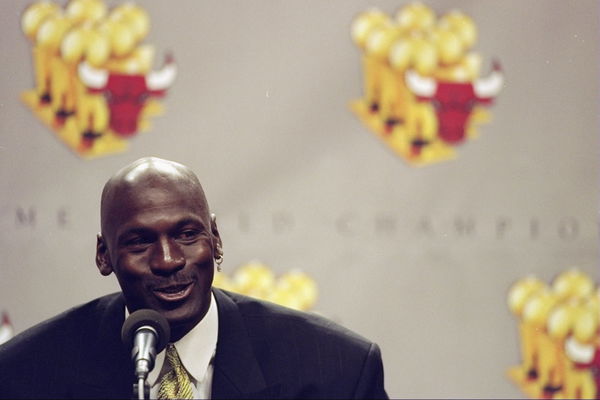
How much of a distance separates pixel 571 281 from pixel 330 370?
4.82ft

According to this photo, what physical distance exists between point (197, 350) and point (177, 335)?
0.06 metres

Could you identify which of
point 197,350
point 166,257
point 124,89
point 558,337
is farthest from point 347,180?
point 166,257

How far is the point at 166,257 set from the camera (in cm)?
219

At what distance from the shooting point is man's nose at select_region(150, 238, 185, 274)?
2.19m

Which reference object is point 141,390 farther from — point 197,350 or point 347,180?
point 347,180

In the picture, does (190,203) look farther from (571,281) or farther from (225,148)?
(571,281)

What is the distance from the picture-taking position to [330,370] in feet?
7.66

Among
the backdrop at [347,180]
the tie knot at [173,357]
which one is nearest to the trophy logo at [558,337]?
the backdrop at [347,180]

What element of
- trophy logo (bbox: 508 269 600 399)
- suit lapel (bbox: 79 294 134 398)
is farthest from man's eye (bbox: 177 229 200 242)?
trophy logo (bbox: 508 269 600 399)

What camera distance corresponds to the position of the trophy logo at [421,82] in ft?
11.3

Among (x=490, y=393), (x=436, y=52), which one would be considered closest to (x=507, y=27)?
(x=436, y=52)

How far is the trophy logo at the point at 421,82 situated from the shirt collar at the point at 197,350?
132cm

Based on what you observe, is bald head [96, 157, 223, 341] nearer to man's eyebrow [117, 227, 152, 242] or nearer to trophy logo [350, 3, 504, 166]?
man's eyebrow [117, 227, 152, 242]

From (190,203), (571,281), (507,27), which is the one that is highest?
(507,27)
